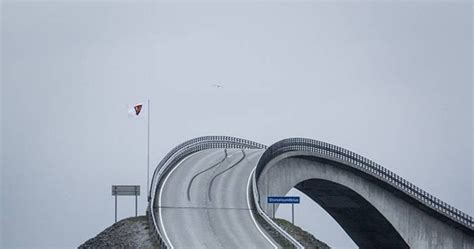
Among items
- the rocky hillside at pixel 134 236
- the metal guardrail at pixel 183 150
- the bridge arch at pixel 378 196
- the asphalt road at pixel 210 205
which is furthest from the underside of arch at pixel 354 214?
the rocky hillside at pixel 134 236

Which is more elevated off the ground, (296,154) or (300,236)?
(296,154)

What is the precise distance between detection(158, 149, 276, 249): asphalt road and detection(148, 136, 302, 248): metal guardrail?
2.43 ft

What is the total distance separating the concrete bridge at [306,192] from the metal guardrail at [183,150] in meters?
0.10

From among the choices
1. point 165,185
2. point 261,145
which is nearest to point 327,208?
point 261,145

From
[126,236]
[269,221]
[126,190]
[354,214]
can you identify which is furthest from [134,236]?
[354,214]

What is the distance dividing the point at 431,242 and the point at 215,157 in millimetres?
28699

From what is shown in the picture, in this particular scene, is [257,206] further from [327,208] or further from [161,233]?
Answer: [327,208]

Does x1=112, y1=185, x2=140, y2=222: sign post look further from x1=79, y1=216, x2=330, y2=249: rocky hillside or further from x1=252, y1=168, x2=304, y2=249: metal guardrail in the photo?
x1=252, y1=168, x2=304, y2=249: metal guardrail

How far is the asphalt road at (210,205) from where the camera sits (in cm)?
5747

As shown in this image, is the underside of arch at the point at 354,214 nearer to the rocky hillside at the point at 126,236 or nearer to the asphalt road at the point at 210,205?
the asphalt road at the point at 210,205

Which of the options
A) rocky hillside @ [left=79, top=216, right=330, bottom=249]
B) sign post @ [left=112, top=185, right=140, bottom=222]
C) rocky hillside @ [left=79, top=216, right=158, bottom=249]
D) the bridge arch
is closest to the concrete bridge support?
the bridge arch

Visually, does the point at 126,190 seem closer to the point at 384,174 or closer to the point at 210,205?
the point at 210,205

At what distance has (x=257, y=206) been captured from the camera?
6644cm

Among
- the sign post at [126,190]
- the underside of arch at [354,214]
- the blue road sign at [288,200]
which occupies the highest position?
the sign post at [126,190]
